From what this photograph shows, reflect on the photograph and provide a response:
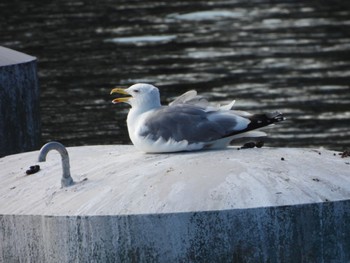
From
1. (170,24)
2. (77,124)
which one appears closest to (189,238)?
(77,124)

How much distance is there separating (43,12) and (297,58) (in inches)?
357

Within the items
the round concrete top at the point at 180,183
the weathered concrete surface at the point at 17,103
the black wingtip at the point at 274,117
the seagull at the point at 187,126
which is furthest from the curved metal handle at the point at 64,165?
the weathered concrete surface at the point at 17,103

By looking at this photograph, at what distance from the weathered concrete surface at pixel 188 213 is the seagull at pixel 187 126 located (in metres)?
0.19

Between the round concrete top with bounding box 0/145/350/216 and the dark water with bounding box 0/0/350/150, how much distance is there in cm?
744

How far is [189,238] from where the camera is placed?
6266mm

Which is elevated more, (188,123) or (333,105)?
(188,123)

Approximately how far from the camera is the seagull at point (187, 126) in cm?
714

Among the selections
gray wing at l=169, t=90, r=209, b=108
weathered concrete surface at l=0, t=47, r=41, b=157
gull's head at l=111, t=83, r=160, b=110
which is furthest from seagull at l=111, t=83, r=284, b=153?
weathered concrete surface at l=0, t=47, r=41, b=157

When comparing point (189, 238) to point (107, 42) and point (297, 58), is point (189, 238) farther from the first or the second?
point (107, 42)

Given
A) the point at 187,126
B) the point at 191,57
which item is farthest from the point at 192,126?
the point at 191,57

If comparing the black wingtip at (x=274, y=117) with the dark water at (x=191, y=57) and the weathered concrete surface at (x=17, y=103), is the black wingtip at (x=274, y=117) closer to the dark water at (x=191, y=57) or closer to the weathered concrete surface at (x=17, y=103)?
the weathered concrete surface at (x=17, y=103)

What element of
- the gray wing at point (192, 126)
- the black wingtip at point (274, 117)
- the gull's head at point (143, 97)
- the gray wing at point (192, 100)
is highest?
the gull's head at point (143, 97)

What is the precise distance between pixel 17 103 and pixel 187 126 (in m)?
4.44

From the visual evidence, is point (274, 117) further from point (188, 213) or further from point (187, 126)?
point (188, 213)
